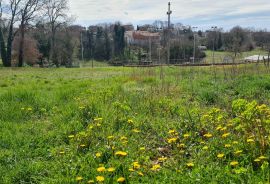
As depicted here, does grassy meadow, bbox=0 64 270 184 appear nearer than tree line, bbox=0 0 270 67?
Yes

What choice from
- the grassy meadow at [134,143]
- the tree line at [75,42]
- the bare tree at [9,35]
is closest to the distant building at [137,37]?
the tree line at [75,42]

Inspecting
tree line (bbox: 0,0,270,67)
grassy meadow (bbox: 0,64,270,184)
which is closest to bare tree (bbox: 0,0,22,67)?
tree line (bbox: 0,0,270,67)

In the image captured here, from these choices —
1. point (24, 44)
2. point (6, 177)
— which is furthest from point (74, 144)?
point (24, 44)

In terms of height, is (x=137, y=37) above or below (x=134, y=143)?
above

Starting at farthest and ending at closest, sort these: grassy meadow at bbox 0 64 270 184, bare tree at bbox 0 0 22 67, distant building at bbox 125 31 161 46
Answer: distant building at bbox 125 31 161 46, bare tree at bbox 0 0 22 67, grassy meadow at bbox 0 64 270 184

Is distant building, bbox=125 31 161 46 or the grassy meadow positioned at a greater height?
distant building, bbox=125 31 161 46

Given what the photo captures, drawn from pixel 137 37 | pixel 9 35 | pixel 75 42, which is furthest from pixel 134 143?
pixel 137 37

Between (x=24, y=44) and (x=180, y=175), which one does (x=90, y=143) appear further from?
(x=24, y=44)

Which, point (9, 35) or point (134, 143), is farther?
point (9, 35)

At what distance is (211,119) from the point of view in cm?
489

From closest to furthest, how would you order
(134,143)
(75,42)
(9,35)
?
(134,143)
(9,35)
(75,42)

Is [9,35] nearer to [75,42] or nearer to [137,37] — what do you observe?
[75,42]

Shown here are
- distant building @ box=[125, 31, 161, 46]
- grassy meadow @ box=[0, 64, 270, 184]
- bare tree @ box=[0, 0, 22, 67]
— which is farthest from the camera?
distant building @ box=[125, 31, 161, 46]

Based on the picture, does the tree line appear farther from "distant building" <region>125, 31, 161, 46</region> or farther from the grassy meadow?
the grassy meadow
